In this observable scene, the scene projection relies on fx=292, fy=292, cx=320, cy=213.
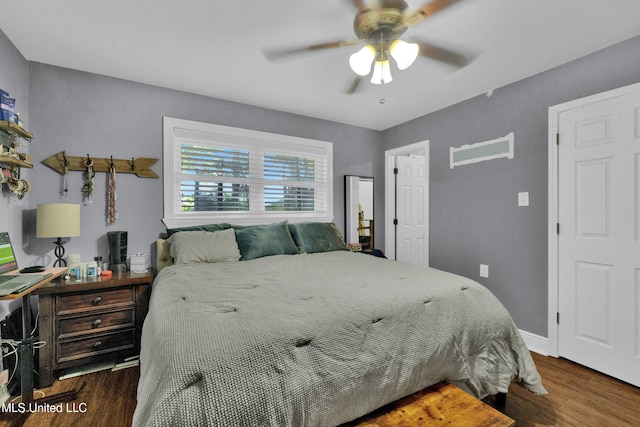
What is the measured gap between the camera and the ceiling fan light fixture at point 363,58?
5.63 feet

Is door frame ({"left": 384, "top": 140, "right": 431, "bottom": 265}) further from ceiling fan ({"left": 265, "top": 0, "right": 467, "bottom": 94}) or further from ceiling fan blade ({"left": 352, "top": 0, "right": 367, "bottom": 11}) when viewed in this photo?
ceiling fan blade ({"left": 352, "top": 0, "right": 367, "bottom": 11})

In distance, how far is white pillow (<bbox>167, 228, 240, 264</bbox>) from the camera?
8.11 ft

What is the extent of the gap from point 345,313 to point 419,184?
11.2 feet

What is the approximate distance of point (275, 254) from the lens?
2.81 meters

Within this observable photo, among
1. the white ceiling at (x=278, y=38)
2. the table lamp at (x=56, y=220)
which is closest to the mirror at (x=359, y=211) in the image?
the white ceiling at (x=278, y=38)

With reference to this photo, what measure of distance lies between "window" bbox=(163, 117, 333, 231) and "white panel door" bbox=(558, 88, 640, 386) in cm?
247

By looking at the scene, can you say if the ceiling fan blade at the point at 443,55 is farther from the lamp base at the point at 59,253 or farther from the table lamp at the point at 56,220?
the lamp base at the point at 59,253

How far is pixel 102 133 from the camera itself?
2.64 meters

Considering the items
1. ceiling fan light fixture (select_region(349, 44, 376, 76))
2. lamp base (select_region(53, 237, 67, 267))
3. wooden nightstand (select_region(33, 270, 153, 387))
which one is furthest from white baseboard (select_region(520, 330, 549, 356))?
lamp base (select_region(53, 237, 67, 267))

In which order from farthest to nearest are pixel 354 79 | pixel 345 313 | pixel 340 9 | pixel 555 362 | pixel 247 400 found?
pixel 354 79, pixel 555 362, pixel 340 9, pixel 345 313, pixel 247 400

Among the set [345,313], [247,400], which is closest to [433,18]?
[345,313]

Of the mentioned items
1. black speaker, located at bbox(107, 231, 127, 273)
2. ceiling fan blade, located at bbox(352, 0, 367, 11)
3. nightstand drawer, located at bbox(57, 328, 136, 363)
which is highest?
ceiling fan blade, located at bbox(352, 0, 367, 11)

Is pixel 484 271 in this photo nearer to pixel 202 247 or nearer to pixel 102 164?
pixel 202 247

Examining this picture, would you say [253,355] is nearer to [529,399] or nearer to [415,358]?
[415,358]
